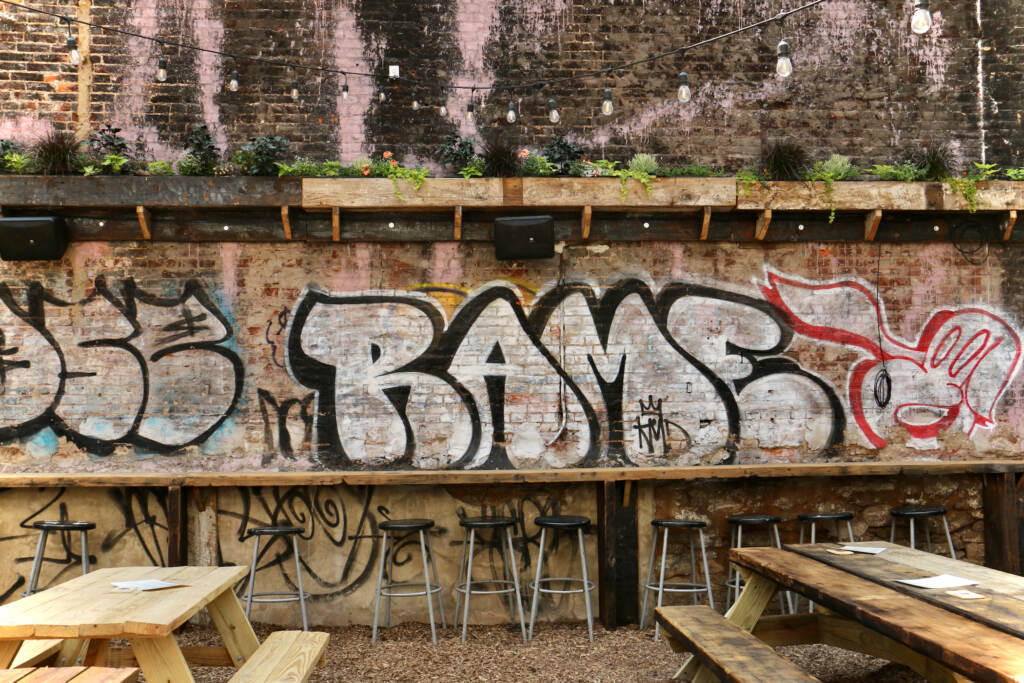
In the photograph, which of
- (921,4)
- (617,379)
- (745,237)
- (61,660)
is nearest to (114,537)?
(61,660)

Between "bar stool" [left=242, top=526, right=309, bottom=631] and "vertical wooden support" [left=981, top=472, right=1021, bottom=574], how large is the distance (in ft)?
16.7

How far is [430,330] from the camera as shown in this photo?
633 centimetres

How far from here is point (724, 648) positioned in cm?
375

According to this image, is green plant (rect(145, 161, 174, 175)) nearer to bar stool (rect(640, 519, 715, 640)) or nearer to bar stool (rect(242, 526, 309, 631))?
bar stool (rect(242, 526, 309, 631))

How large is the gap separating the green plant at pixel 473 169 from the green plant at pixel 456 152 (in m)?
0.07

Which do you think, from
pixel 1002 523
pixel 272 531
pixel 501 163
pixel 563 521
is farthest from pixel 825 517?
pixel 272 531

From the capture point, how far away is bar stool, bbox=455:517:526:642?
561cm

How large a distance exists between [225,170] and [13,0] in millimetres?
2325

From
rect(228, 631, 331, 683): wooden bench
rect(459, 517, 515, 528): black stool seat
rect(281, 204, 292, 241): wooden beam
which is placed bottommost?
rect(228, 631, 331, 683): wooden bench

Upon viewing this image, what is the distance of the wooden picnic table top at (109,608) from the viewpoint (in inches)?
123

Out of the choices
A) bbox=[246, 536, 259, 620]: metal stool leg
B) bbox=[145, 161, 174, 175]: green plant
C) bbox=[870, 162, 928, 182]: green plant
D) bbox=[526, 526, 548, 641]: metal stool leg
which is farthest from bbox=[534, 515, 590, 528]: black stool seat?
bbox=[145, 161, 174, 175]: green plant

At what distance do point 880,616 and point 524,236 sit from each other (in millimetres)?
3756

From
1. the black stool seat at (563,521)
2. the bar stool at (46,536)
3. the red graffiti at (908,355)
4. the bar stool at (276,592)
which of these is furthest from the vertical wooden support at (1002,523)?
the bar stool at (46,536)

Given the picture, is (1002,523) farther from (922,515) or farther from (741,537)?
(741,537)
